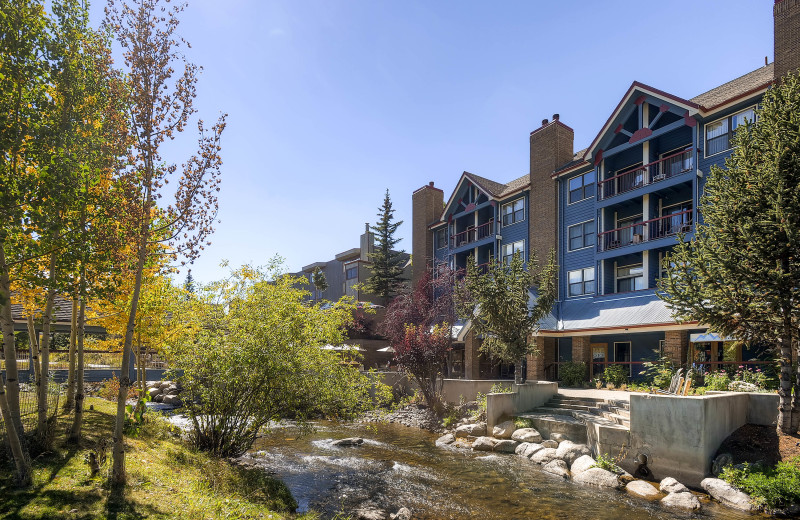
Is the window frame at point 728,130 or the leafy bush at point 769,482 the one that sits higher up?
the window frame at point 728,130

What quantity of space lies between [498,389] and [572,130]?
17.8m

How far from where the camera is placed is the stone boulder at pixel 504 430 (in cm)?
1606

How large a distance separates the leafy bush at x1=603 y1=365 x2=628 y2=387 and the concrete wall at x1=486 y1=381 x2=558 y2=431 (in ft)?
14.0

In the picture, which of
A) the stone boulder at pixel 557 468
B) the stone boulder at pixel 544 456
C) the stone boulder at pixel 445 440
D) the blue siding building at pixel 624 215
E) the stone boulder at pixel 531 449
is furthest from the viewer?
the blue siding building at pixel 624 215

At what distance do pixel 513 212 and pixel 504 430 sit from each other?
1762cm

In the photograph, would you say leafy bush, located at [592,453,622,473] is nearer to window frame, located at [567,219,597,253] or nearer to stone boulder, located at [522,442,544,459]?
stone boulder, located at [522,442,544,459]

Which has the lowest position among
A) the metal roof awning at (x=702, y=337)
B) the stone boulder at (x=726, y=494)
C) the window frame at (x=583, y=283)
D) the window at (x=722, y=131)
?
the stone boulder at (x=726, y=494)

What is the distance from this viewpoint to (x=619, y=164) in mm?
25484

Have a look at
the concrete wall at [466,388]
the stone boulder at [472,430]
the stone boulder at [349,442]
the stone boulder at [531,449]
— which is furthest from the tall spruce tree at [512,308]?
the stone boulder at [349,442]

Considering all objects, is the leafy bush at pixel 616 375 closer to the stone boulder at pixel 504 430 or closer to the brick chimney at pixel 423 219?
the stone boulder at pixel 504 430

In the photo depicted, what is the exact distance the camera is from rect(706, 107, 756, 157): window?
794 inches

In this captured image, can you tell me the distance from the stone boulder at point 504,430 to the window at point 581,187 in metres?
14.9

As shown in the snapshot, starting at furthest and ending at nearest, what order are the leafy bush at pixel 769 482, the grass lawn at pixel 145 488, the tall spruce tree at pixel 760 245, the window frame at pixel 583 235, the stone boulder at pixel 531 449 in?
1. the window frame at pixel 583 235
2. the stone boulder at pixel 531 449
3. the tall spruce tree at pixel 760 245
4. the leafy bush at pixel 769 482
5. the grass lawn at pixel 145 488

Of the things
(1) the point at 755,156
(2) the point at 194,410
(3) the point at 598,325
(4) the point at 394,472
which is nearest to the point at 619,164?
(3) the point at 598,325
